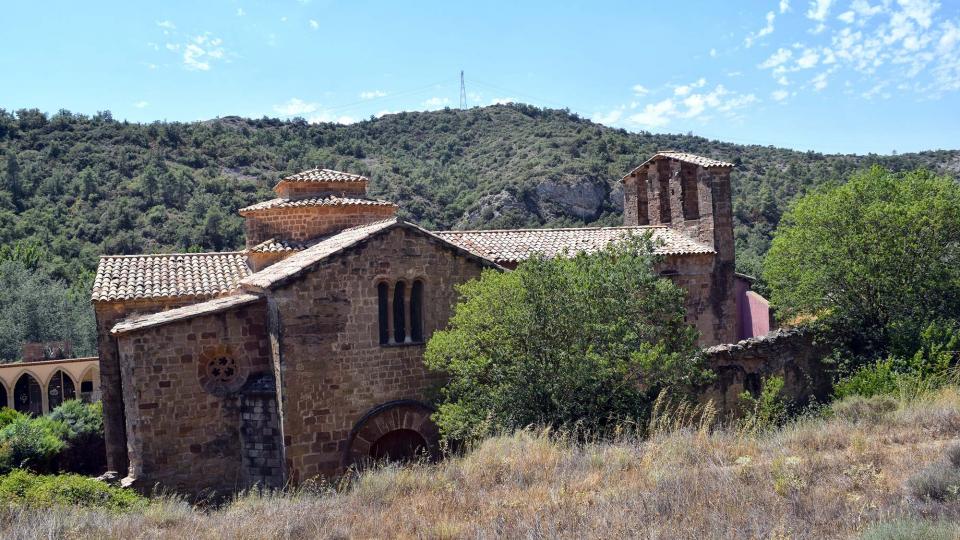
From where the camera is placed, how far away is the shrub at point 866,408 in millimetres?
9531

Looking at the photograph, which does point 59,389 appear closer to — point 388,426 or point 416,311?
point 388,426

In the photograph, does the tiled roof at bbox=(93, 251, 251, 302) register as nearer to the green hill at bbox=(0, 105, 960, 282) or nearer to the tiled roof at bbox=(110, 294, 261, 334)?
the tiled roof at bbox=(110, 294, 261, 334)

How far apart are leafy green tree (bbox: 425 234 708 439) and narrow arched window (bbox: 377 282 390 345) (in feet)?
3.46

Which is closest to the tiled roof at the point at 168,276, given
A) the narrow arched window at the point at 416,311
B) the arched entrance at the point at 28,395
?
the narrow arched window at the point at 416,311

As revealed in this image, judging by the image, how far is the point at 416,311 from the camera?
40.1ft

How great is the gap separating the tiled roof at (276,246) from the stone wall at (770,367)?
26.4ft

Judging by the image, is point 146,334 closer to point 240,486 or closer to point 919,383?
point 240,486

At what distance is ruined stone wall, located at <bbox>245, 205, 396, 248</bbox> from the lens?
14.9 metres

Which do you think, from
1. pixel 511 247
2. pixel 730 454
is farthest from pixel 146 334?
pixel 730 454

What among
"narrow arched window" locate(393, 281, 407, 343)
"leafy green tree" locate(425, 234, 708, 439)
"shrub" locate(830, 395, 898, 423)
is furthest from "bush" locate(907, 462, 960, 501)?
"narrow arched window" locate(393, 281, 407, 343)

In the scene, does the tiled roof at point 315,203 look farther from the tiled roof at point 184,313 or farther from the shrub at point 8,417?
the shrub at point 8,417

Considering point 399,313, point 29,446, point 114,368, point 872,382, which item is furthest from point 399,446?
point 29,446

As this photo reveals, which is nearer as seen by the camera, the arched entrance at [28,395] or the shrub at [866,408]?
the shrub at [866,408]

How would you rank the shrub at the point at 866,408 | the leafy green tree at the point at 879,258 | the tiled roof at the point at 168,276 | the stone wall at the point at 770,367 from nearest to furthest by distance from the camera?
1. the shrub at the point at 866,408
2. the stone wall at the point at 770,367
3. the leafy green tree at the point at 879,258
4. the tiled roof at the point at 168,276
